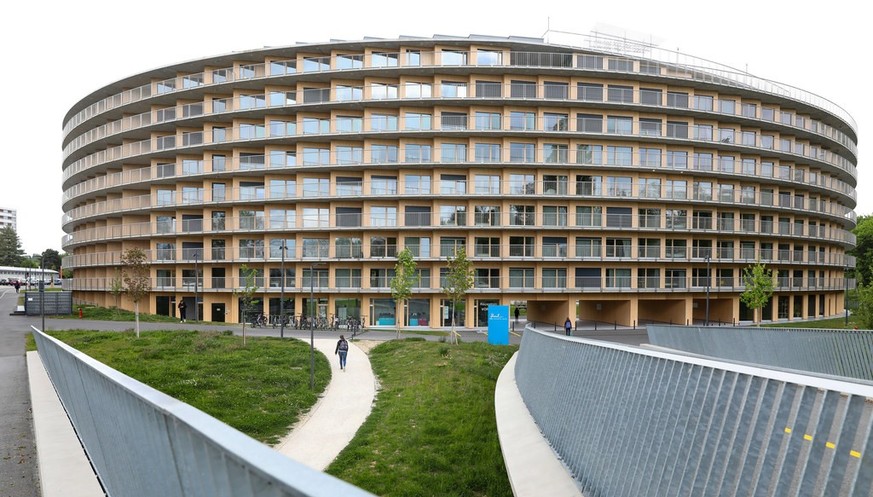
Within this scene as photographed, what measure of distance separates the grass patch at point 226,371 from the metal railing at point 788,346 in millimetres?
11927

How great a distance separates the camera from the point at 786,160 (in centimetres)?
4447

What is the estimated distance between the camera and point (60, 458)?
5.01 m

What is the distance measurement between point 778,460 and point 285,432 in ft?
34.7

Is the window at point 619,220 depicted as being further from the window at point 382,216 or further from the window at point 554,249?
the window at point 382,216

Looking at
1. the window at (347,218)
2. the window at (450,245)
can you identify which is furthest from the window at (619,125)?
the window at (347,218)

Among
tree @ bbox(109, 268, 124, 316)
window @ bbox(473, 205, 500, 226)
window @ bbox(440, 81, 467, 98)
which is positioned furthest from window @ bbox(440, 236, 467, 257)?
tree @ bbox(109, 268, 124, 316)

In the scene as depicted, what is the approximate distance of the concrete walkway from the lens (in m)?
9.83

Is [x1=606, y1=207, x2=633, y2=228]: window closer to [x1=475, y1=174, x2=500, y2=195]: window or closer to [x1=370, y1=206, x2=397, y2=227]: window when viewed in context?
[x1=475, y1=174, x2=500, y2=195]: window

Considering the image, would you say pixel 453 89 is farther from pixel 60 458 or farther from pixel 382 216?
pixel 60 458

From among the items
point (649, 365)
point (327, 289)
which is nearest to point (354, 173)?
point (327, 289)

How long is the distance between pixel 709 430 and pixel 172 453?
3.77 m

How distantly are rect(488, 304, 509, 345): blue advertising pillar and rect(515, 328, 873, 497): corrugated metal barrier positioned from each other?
20.1 metres

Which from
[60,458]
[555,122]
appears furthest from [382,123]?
[60,458]

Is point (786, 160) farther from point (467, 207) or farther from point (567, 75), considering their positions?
point (467, 207)
